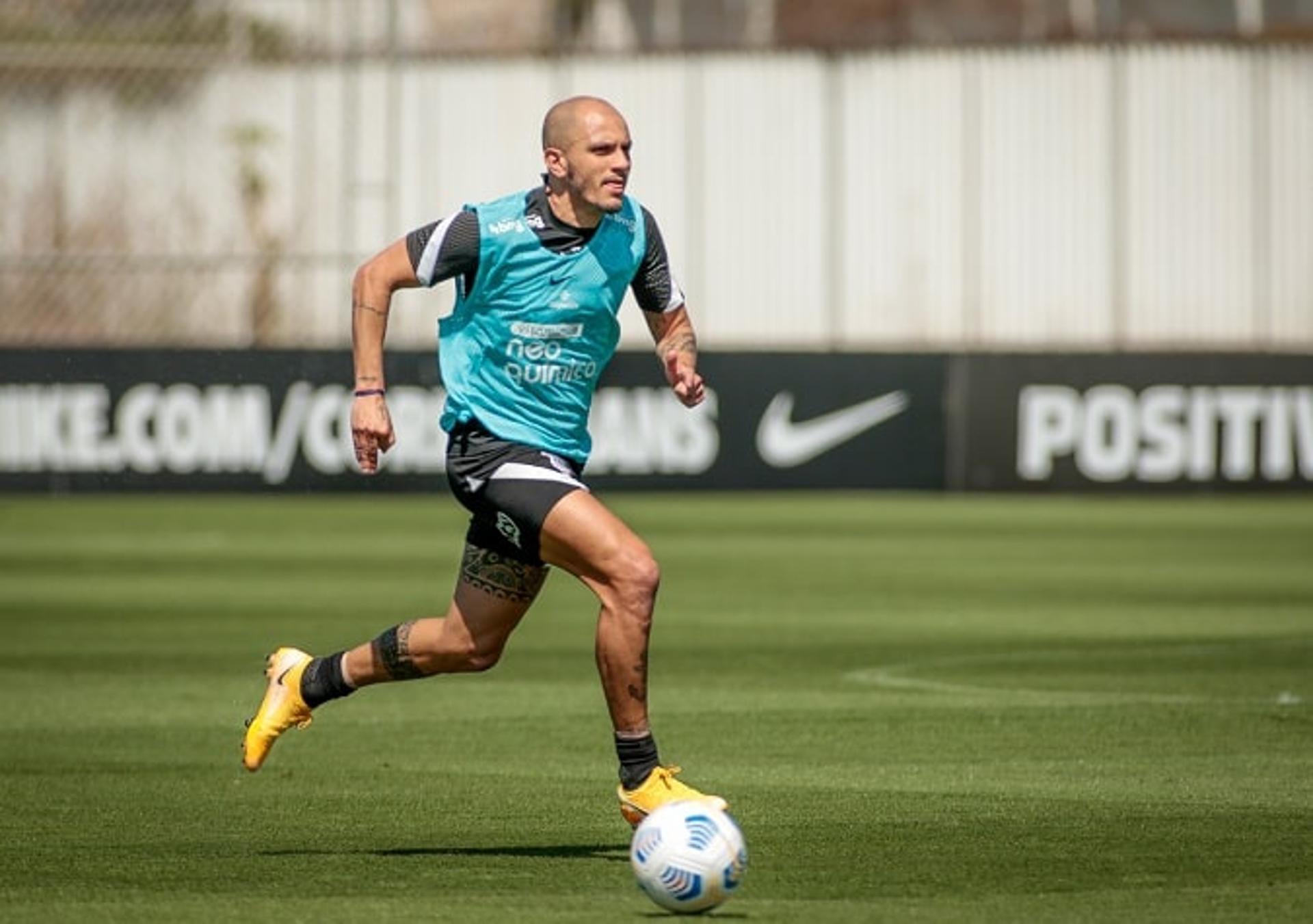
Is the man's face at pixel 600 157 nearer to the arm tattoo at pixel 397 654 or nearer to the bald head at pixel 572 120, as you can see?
the bald head at pixel 572 120

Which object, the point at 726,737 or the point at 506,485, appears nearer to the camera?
the point at 506,485

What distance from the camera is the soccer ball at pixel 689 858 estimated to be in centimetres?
736

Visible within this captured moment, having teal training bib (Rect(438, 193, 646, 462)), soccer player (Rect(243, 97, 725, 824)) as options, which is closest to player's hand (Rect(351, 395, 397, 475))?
soccer player (Rect(243, 97, 725, 824))

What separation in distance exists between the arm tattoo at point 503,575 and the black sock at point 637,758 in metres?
0.70

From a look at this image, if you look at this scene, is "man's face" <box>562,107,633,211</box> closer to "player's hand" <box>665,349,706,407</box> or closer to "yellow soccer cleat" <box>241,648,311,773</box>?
"player's hand" <box>665,349,706,407</box>

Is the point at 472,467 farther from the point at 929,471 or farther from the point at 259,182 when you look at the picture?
the point at 259,182

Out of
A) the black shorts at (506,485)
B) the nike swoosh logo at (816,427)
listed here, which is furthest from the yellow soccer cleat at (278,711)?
the nike swoosh logo at (816,427)

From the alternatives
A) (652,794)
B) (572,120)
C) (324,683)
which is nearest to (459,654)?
(324,683)

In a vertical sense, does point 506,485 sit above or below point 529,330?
below

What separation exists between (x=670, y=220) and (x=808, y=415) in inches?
368

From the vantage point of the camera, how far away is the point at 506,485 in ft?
28.6

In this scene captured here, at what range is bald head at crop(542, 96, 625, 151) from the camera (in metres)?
8.68

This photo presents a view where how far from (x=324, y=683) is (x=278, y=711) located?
0.19 m

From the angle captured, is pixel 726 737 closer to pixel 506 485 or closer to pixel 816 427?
pixel 506 485
